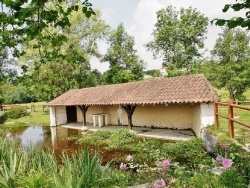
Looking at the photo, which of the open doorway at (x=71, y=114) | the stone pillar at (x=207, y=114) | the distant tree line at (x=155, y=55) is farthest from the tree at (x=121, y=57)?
the stone pillar at (x=207, y=114)

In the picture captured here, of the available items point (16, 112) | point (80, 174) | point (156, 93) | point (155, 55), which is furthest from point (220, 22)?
point (155, 55)

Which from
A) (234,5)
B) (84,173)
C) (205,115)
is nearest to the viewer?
(234,5)

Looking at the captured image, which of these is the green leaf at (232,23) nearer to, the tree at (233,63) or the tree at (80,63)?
the tree at (233,63)

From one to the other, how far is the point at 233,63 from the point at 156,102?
12.6 metres

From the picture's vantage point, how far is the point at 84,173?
420 cm

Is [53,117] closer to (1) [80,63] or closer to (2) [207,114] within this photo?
(1) [80,63]

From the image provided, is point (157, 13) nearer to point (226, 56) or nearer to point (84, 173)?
point (226, 56)

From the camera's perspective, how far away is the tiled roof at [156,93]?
481 inches

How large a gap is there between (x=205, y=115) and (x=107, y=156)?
441 centimetres

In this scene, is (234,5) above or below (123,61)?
below

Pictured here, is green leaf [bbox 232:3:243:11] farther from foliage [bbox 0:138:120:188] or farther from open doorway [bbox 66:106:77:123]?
Answer: open doorway [bbox 66:106:77:123]

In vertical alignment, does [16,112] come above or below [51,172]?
above

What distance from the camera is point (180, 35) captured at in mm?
33156

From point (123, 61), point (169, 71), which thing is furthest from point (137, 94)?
point (123, 61)
